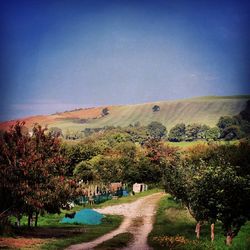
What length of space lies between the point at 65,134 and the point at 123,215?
4.76 metres

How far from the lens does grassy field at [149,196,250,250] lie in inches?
460

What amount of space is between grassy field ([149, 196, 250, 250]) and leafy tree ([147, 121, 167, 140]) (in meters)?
4.04

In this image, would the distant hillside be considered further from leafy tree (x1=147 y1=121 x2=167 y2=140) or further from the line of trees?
the line of trees

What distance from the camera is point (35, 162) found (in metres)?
13.5

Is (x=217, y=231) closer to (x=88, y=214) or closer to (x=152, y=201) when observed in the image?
(x=88, y=214)

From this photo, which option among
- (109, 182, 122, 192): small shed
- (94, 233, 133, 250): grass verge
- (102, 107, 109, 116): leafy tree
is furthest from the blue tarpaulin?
(109, 182, 122, 192): small shed

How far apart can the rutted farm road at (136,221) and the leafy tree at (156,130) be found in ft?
11.9

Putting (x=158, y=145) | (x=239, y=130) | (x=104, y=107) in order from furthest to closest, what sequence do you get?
(x=158, y=145)
(x=104, y=107)
(x=239, y=130)

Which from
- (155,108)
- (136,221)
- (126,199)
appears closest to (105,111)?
(155,108)

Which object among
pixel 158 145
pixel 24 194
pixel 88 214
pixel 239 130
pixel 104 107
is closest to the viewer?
pixel 24 194

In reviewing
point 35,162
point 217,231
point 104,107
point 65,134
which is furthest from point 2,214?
point 65,134

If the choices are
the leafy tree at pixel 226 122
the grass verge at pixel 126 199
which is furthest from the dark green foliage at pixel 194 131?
the grass verge at pixel 126 199

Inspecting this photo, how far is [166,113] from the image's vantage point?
784 inches

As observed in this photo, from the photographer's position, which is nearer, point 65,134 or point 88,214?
point 88,214
